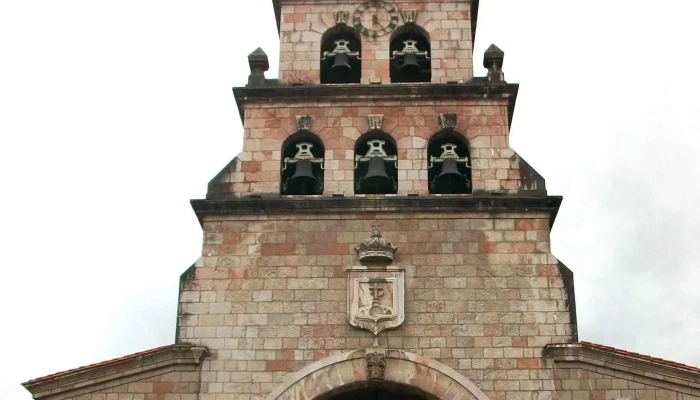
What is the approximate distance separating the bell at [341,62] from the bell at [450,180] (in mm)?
2939

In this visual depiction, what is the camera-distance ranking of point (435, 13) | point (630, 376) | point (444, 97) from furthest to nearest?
point (435, 13), point (444, 97), point (630, 376)

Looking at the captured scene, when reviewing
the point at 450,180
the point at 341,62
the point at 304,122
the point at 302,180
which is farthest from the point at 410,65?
the point at 302,180

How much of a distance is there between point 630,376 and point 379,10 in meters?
8.84

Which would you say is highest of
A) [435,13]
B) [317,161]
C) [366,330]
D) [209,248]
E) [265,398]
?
[435,13]

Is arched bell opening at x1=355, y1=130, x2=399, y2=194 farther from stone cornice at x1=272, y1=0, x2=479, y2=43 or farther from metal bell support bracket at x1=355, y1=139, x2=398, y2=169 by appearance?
stone cornice at x1=272, y1=0, x2=479, y2=43

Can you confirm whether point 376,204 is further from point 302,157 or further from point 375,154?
point 302,157

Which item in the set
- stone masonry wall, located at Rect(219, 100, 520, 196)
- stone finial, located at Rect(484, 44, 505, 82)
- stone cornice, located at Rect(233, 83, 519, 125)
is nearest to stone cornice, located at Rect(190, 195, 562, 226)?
stone masonry wall, located at Rect(219, 100, 520, 196)

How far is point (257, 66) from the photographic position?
21062 mm

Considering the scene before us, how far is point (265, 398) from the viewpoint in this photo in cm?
1762

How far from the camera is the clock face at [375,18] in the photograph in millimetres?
21828

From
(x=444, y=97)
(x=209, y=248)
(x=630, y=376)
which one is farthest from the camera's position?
(x=444, y=97)

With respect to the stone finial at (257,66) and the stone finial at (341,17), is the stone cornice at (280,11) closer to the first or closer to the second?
the stone finial at (341,17)

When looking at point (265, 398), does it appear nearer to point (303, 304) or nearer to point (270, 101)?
point (303, 304)

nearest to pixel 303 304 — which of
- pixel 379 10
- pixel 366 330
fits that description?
pixel 366 330
